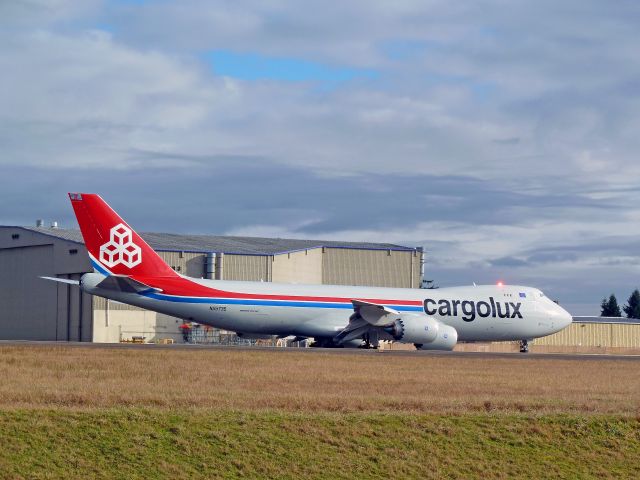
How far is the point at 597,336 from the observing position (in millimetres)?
86500

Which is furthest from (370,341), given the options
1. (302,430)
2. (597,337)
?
(302,430)

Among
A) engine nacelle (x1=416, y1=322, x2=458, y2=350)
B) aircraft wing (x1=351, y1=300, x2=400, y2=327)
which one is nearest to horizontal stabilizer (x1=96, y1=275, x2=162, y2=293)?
aircraft wing (x1=351, y1=300, x2=400, y2=327)

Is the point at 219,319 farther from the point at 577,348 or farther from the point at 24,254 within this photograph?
the point at 577,348

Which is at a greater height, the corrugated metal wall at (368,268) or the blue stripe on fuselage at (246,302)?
the corrugated metal wall at (368,268)

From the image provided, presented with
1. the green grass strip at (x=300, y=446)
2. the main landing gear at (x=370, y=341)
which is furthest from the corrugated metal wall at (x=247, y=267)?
the green grass strip at (x=300, y=446)

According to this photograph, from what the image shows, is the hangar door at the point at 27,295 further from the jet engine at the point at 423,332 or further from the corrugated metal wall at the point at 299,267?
the jet engine at the point at 423,332

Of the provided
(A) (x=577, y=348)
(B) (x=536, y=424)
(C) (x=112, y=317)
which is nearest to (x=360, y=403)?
(B) (x=536, y=424)

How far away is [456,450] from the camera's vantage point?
65.0 ft

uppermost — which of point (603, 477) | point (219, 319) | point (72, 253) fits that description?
point (72, 253)

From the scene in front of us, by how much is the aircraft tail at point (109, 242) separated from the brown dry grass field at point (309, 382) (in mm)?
9013

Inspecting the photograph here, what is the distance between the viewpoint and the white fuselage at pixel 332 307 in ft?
174

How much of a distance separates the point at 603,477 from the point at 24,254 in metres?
65.6

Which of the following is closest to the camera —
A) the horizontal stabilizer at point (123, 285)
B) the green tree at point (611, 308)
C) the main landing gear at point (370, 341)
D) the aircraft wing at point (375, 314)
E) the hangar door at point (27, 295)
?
the horizontal stabilizer at point (123, 285)

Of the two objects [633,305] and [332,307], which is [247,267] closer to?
[332,307]
